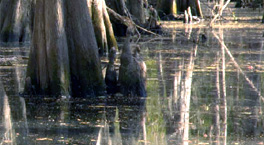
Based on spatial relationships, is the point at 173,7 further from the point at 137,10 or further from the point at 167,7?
the point at 137,10

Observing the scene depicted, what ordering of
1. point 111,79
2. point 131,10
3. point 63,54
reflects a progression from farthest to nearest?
point 131,10 → point 111,79 → point 63,54

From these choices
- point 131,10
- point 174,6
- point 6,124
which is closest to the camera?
point 6,124

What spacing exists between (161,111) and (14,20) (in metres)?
16.1

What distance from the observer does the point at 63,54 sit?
12.9m

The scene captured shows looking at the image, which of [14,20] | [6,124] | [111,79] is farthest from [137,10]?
[6,124]

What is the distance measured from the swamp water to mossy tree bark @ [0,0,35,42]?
25.6ft

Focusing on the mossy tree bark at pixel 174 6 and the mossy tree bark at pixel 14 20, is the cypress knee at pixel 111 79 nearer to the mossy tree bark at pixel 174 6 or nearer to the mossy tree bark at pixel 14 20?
the mossy tree bark at pixel 14 20

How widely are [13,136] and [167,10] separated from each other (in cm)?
3421

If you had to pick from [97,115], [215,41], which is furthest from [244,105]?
[215,41]

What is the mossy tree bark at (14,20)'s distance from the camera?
26.7m

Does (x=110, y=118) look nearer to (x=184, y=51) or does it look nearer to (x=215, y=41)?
(x=184, y=51)

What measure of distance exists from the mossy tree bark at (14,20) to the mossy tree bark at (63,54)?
13634 mm

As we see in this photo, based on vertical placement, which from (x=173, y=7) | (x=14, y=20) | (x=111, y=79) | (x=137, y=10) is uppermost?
(x=173, y=7)

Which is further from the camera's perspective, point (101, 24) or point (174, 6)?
point (174, 6)
